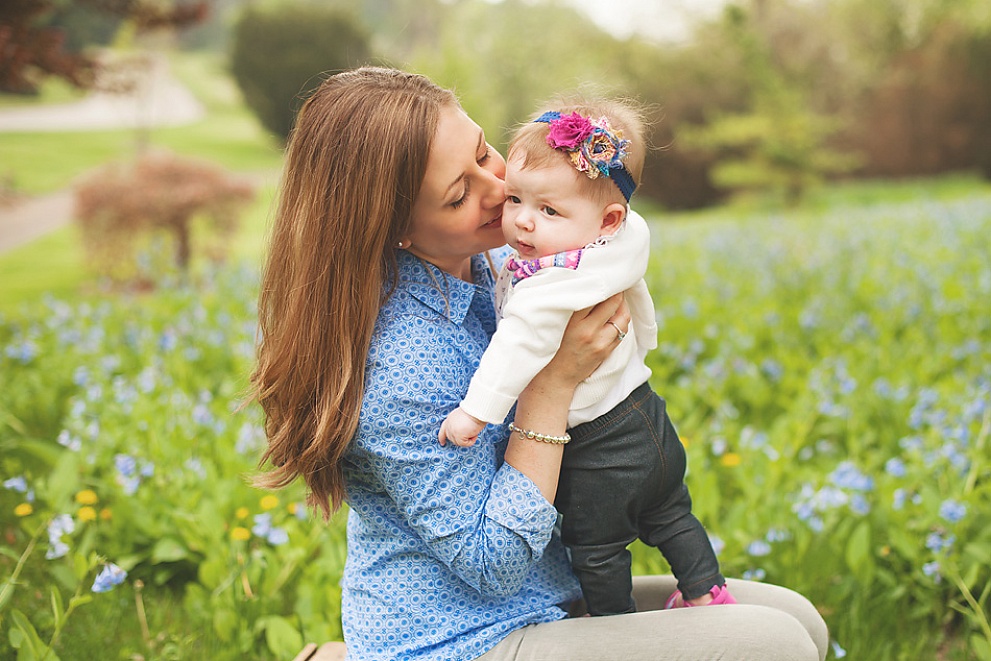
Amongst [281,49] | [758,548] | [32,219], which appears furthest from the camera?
[281,49]

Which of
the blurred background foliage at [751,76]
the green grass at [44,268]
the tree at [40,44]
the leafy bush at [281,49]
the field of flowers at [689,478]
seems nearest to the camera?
the field of flowers at [689,478]

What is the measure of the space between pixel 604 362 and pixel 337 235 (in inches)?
20.1

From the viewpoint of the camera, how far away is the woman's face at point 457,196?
1.56 meters

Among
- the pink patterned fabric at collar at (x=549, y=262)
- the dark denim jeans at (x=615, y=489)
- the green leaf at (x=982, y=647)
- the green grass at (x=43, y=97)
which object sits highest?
the pink patterned fabric at collar at (x=549, y=262)

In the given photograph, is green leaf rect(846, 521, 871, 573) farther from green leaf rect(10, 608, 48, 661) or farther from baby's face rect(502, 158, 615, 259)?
green leaf rect(10, 608, 48, 661)

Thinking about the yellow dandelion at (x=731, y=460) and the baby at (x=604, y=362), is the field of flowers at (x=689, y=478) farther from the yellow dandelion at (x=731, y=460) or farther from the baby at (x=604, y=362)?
the baby at (x=604, y=362)

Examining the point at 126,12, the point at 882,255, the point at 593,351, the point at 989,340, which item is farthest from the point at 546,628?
the point at 882,255

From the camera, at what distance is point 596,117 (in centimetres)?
159

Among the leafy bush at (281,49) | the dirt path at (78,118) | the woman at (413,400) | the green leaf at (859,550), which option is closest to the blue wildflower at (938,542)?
the green leaf at (859,550)

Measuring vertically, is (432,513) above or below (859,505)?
above

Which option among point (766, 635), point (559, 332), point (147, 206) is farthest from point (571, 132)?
point (147, 206)

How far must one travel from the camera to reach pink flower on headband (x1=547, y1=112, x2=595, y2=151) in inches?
59.7

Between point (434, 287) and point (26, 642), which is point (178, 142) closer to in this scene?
point (26, 642)

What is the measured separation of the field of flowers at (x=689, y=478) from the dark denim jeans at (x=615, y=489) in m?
0.65
